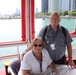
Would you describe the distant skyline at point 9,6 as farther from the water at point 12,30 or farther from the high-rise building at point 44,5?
the high-rise building at point 44,5

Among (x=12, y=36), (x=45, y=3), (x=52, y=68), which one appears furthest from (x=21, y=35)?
(x=52, y=68)

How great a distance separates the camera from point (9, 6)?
4172 mm

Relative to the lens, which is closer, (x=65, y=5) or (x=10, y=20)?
(x=10, y=20)

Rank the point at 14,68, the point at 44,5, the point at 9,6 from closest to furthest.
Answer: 1. the point at 14,68
2. the point at 9,6
3. the point at 44,5

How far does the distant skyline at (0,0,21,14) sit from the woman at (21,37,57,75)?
2.14 meters

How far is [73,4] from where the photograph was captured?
15.6 ft

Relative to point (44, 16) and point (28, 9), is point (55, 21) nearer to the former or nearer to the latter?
point (28, 9)

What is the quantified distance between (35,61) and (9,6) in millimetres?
2348

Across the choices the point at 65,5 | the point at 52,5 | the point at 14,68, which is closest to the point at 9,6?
the point at 52,5

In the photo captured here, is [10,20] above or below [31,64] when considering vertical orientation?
above

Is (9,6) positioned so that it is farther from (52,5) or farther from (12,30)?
(52,5)

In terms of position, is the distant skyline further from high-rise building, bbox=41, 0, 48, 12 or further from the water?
high-rise building, bbox=41, 0, 48, 12

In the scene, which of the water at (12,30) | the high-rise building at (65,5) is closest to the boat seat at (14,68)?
the water at (12,30)

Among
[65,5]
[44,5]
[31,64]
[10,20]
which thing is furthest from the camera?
[65,5]
